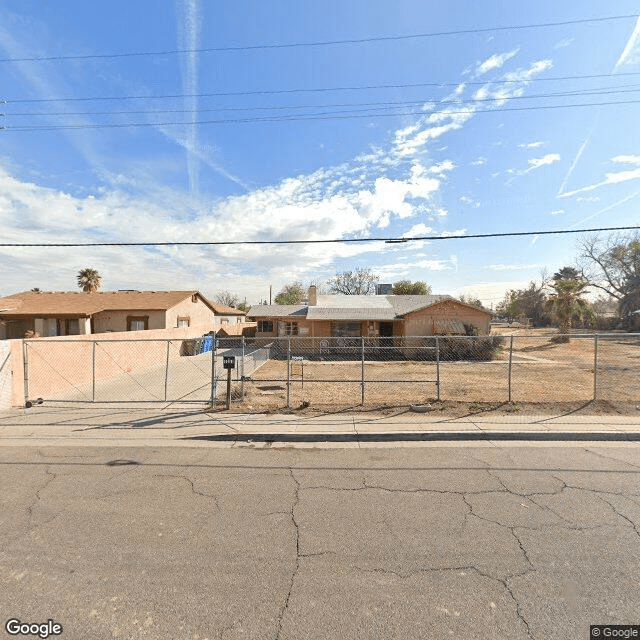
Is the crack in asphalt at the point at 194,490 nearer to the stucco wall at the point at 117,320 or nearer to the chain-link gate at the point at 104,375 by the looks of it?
the chain-link gate at the point at 104,375

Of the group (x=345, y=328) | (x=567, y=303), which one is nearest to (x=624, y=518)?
(x=345, y=328)

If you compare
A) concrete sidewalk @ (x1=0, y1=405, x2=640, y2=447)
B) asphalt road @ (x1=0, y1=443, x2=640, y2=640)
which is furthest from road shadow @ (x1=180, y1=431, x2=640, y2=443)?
asphalt road @ (x1=0, y1=443, x2=640, y2=640)

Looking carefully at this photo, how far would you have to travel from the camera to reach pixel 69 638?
228 cm

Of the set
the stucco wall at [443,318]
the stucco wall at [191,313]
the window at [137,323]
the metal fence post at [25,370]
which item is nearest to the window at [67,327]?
the window at [137,323]

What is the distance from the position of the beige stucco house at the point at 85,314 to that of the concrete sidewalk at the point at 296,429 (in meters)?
18.0

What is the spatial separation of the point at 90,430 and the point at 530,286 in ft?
255

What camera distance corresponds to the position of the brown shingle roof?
79.9 feet

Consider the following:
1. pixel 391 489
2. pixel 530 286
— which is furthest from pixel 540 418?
pixel 530 286

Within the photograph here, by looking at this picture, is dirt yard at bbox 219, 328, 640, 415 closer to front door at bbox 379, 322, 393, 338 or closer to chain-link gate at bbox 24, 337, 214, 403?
chain-link gate at bbox 24, 337, 214, 403

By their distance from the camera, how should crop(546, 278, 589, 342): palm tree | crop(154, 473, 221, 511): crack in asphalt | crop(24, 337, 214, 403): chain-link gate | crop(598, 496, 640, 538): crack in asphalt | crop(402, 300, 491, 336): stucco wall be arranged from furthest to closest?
crop(546, 278, 589, 342): palm tree
crop(402, 300, 491, 336): stucco wall
crop(24, 337, 214, 403): chain-link gate
crop(154, 473, 221, 511): crack in asphalt
crop(598, 496, 640, 538): crack in asphalt

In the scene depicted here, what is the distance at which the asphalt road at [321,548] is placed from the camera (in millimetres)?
2443

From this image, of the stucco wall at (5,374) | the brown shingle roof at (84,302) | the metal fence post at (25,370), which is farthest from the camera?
the brown shingle roof at (84,302)

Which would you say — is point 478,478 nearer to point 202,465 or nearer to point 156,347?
point 202,465

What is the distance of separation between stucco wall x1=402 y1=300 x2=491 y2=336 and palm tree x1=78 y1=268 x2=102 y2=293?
33.6 metres
